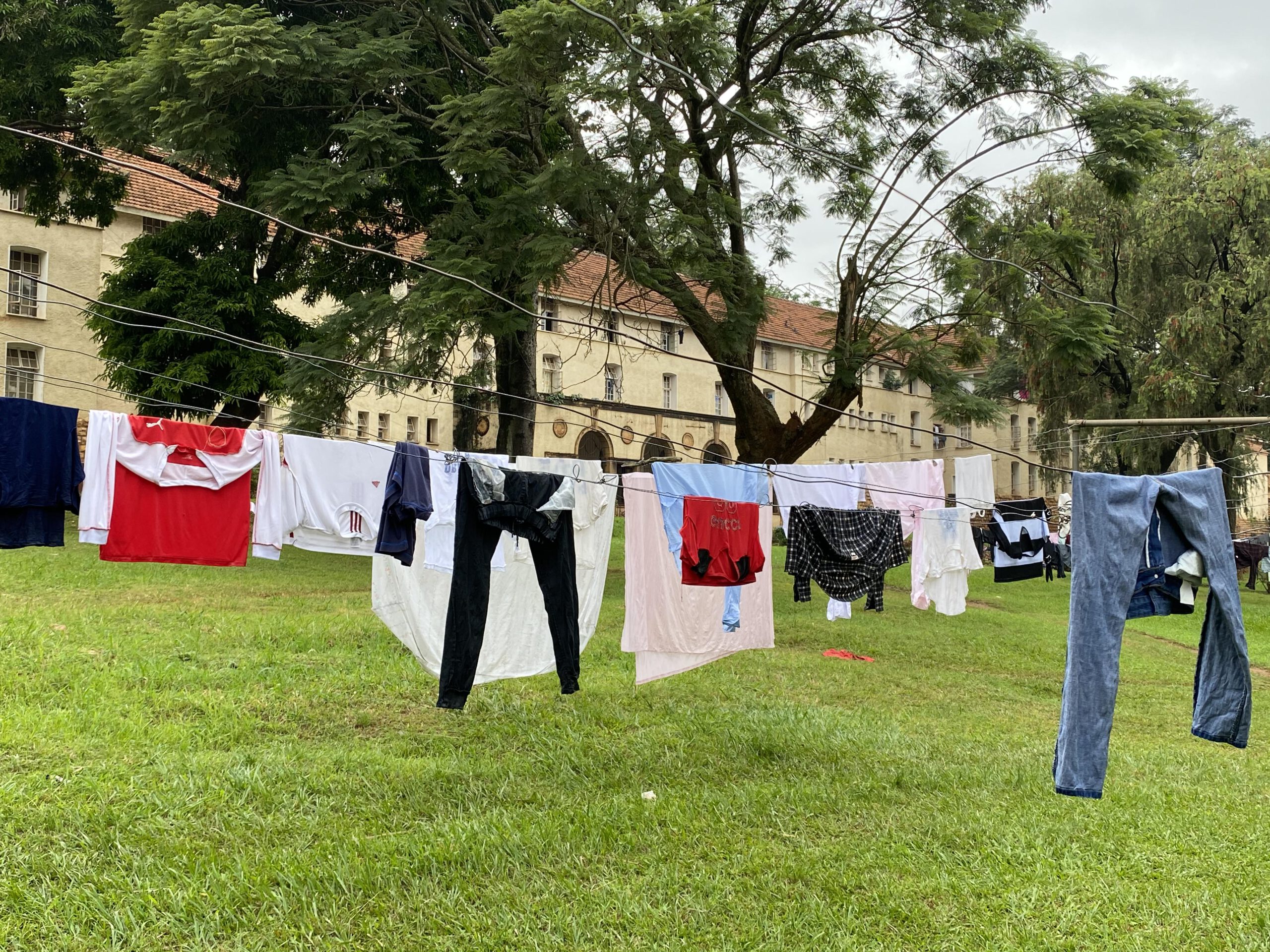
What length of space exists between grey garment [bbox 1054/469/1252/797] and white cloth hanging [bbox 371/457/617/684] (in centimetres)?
374

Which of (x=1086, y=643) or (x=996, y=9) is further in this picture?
(x=996, y=9)

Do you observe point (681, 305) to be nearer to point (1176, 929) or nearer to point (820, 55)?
point (820, 55)

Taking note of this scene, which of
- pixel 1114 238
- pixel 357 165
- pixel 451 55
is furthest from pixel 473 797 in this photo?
pixel 1114 238

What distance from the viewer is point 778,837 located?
687 cm

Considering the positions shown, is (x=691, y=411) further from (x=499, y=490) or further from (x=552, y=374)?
(x=499, y=490)

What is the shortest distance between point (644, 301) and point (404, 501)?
9.37 meters

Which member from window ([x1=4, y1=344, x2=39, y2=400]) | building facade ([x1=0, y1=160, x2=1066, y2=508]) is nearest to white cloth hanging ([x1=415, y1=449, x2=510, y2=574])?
building facade ([x1=0, y1=160, x2=1066, y2=508])

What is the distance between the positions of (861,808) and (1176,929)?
222cm

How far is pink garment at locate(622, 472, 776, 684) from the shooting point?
26.7 feet

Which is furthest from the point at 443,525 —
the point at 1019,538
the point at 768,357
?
the point at 768,357

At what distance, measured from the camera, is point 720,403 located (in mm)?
44562

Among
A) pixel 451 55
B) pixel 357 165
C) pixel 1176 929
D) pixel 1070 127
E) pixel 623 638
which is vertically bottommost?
pixel 1176 929

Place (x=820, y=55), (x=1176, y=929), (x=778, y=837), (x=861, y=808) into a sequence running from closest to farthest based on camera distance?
1. (x=1176, y=929)
2. (x=778, y=837)
3. (x=861, y=808)
4. (x=820, y=55)

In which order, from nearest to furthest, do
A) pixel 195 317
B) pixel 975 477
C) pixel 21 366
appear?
pixel 975 477, pixel 195 317, pixel 21 366
